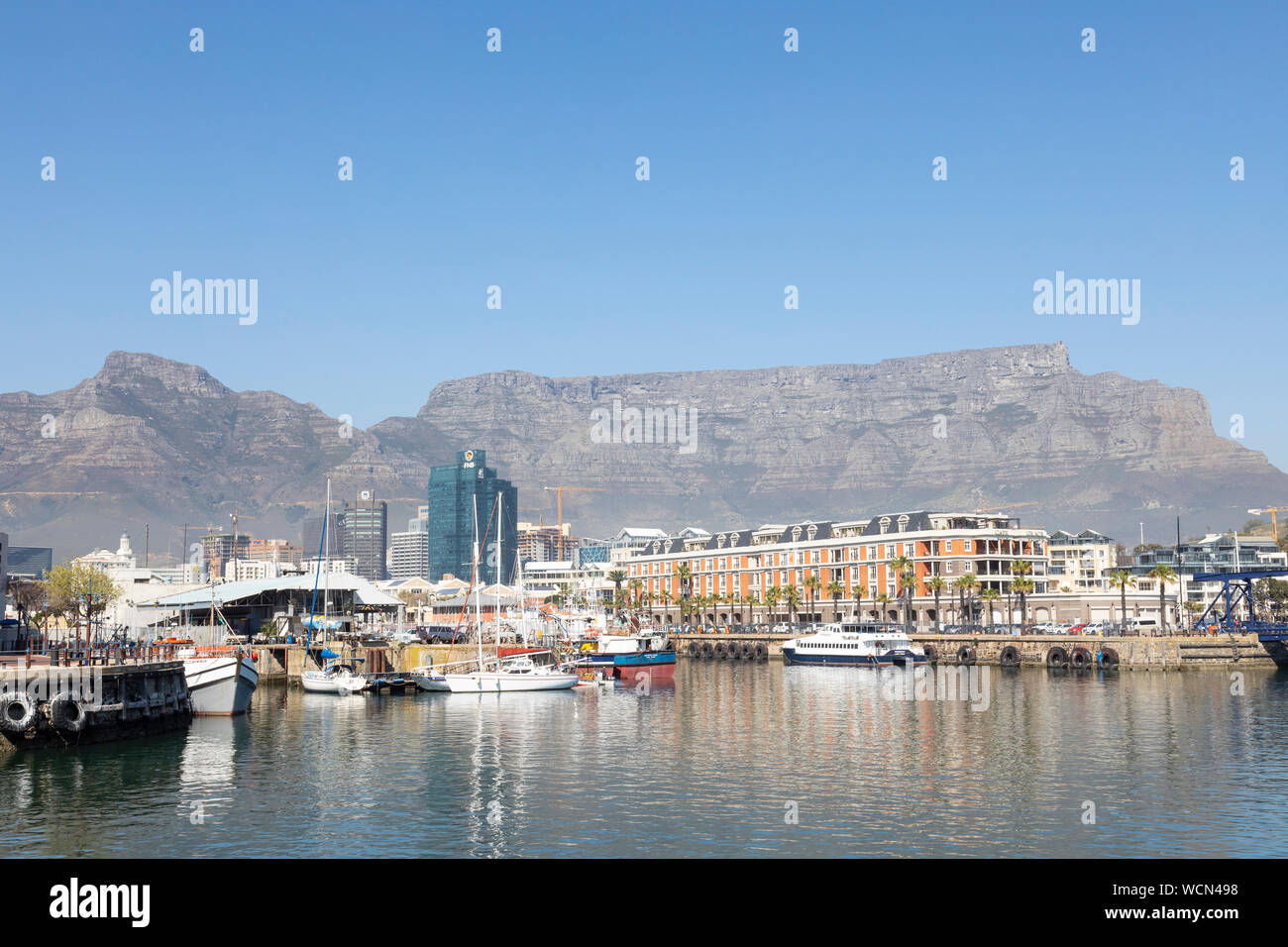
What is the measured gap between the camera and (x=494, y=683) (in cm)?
10444

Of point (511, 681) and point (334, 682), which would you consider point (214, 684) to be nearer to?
point (334, 682)

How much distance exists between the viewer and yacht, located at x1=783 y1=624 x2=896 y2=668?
15075 cm

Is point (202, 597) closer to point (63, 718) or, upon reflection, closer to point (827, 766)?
point (63, 718)

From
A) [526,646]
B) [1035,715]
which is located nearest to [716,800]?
[1035,715]

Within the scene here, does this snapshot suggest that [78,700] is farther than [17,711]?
Yes

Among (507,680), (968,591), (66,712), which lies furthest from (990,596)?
(66,712)

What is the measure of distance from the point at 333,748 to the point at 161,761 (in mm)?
9981

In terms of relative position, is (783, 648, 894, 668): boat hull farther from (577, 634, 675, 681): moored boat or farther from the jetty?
the jetty

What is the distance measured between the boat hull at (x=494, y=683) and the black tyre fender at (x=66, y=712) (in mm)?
44508

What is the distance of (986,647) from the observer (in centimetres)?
15238

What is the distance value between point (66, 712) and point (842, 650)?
10910 centimetres

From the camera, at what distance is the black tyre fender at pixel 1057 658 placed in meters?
141

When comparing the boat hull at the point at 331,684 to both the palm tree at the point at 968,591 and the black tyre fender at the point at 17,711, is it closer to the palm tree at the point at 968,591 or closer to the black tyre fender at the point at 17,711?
the black tyre fender at the point at 17,711

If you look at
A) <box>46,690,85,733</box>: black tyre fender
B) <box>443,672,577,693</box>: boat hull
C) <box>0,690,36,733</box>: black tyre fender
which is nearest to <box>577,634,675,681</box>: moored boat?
<box>443,672,577,693</box>: boat hull
